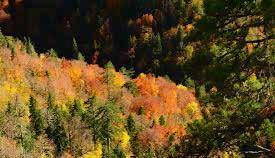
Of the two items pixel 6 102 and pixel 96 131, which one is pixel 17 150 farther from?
pixel 6 102

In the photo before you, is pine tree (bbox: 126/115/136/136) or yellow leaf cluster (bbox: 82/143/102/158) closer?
yellow leaf cluster (bbox: 82/143/102/158)

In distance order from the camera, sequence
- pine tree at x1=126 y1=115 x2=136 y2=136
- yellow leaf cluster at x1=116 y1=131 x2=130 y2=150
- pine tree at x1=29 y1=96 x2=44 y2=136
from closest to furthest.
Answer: pine tree at x1=29 y1=96 x2=44 y2=136
yellow leaf cluster at x1=116 y1=131 x2=130 y2=150
pine tree at x1=126 y1=115 x2=136 y2=136

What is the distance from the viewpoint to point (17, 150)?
12125cm

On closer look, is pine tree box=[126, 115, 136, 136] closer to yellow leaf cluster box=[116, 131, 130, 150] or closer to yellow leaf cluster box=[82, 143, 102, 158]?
yellow leaf cluster box=[116, 131, 130, 150]

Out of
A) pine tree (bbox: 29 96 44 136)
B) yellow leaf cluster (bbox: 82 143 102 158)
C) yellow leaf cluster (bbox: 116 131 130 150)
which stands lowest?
yellow leaf cluster (bbox: 82 143 102 158)

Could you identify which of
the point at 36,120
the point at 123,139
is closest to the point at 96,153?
the point at 123,139

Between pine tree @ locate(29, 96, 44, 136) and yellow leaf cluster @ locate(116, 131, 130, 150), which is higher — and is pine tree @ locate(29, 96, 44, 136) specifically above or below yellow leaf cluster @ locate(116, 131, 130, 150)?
above

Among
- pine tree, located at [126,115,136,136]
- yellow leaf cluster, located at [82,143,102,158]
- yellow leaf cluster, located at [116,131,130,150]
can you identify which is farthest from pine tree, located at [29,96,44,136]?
pine tree, located at [126,115,136,136]

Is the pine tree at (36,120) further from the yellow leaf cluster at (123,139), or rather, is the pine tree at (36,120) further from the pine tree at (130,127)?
the pine tree at (130,127)

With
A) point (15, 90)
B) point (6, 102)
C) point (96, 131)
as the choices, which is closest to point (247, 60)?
point (96, 131)

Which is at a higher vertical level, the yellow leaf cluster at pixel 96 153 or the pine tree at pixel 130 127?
the pine tree at pixel 130 127

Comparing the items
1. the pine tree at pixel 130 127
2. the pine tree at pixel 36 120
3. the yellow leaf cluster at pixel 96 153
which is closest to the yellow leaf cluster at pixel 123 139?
the pine tree at pixel 130 127

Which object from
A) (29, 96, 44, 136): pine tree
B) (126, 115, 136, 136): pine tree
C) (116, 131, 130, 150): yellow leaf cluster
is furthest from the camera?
(126, 115, 136, 136): pine tree

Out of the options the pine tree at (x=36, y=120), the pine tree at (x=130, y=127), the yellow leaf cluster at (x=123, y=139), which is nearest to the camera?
the pine tree at (x=36, y=120)
